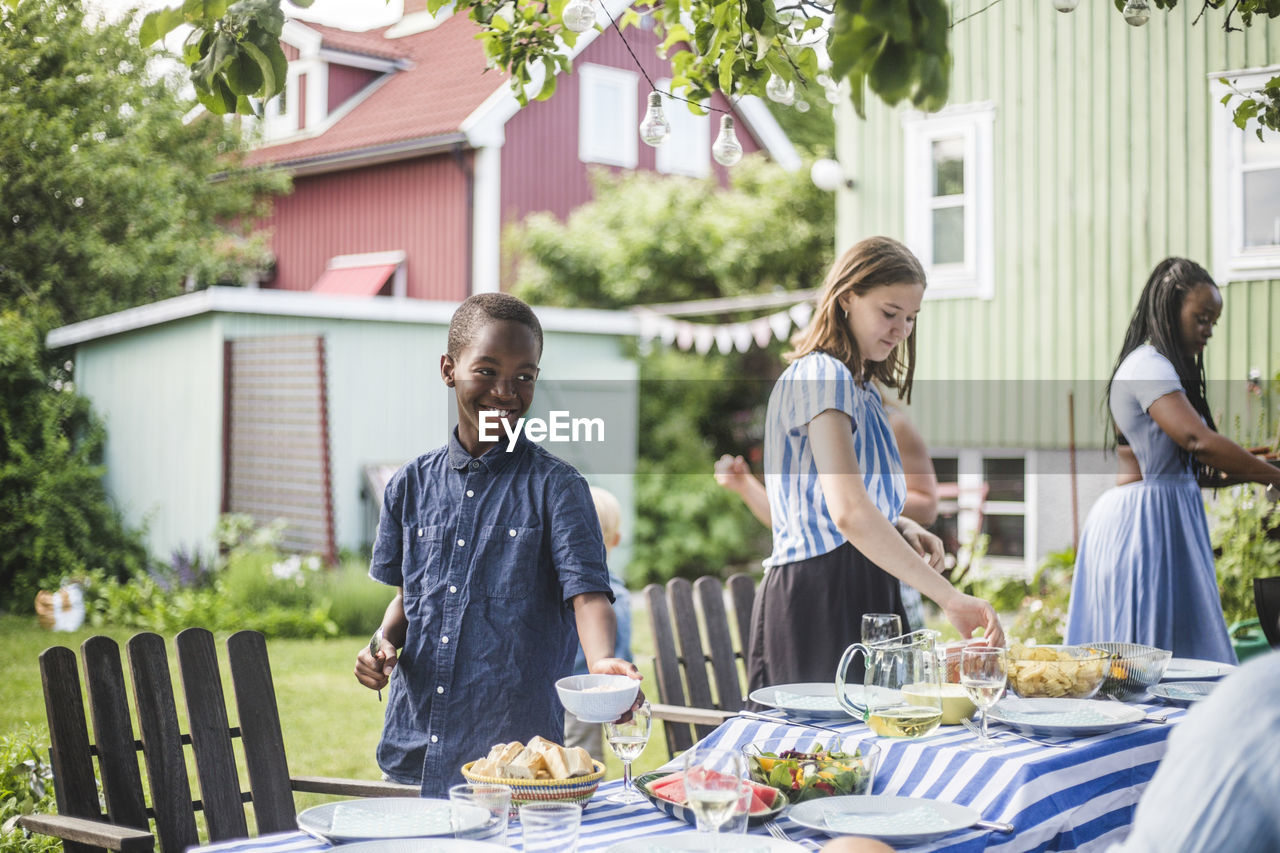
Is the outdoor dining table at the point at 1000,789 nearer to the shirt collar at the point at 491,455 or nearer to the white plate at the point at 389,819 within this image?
the white plate at the point at 389,819

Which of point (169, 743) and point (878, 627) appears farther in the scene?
point (169, 743)

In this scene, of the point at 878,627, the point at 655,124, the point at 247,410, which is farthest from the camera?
the point at 247,410

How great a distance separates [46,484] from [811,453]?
23.4ft

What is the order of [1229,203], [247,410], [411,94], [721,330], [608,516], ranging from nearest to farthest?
1. [608,516]
2. [1229,203]
3. [247,410]
4. [721,330]
5. [411,94]

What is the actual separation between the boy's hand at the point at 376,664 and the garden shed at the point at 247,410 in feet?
24.2

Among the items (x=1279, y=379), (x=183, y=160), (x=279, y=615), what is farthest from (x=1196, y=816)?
(x=183, y=160)

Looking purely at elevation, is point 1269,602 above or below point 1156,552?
below

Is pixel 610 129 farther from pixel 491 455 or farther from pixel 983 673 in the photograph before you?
pixel 983 673

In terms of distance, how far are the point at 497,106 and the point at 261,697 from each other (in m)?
11.3

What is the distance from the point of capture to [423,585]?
103 inches

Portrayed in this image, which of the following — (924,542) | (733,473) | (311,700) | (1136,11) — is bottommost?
(311,700)

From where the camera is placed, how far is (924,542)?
3.20 meters

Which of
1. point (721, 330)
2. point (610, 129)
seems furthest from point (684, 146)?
point (721, 330)

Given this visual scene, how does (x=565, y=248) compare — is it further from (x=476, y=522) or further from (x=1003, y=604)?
(x=476, y=522)
